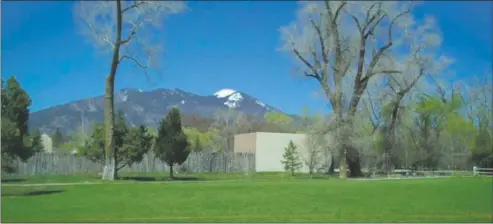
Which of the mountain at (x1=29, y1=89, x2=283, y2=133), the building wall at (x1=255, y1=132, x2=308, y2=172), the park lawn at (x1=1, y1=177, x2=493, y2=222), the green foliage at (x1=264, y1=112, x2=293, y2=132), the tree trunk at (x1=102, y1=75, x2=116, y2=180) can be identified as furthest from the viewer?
the mountain at (x1=29, y1=89, x2=283, y2=133)

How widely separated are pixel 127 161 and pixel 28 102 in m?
7.20

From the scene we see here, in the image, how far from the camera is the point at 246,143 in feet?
191

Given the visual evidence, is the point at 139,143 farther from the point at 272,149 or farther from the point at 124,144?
the point at 272,149

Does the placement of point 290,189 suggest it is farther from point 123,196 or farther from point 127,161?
point 127,161

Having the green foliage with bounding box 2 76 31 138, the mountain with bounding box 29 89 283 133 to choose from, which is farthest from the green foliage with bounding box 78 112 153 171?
the mountain with bounding box 29 89 283 133

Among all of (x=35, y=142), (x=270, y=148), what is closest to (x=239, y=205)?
(x=35, y=142)

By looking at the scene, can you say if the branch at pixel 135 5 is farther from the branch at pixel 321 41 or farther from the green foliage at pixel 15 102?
the branch at pixel 321 41

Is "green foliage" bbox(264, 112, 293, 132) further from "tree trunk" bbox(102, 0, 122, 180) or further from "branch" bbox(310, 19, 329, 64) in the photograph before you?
"tree trunk" bbox(102, 0, 122, 180)

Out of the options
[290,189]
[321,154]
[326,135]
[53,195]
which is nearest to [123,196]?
[53,195]

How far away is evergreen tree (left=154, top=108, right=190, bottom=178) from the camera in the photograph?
112 ft

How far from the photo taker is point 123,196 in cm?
1844

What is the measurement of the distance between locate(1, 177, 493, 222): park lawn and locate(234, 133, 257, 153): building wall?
33.5 metres

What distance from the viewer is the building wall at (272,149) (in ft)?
177

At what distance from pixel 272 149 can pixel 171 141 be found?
22445mm
